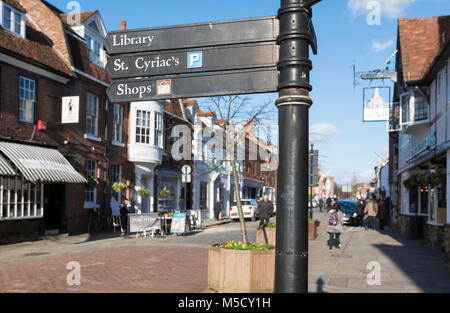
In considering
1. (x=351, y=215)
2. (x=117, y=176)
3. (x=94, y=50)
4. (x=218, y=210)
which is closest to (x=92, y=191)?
(x=117, y=176)

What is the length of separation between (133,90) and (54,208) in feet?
52.7

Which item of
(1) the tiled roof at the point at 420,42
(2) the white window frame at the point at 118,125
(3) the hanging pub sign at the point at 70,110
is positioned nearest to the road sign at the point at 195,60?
(3) the hanging pub sign at the point at 70,110

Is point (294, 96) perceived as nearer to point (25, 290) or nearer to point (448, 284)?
point (25, 290)

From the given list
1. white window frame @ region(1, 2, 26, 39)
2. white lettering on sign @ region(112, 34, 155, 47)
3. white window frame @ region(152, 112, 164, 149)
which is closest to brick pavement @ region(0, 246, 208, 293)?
white lettering on sign @ region(112, 34, 155, 47)

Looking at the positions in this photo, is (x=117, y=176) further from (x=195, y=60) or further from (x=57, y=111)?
(x=195, y=60)

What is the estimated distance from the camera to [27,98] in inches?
631

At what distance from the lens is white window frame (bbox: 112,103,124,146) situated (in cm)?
2212

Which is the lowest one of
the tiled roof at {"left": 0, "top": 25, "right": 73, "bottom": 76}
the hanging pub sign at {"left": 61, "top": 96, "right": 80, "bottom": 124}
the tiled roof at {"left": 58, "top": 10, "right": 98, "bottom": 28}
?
the hanging pub sign at {"left": 61, "top": 96, "right": 80, "bottom": 124}

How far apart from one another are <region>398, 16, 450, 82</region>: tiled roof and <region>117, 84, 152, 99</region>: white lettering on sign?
51.8ft

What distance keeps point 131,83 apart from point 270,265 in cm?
489

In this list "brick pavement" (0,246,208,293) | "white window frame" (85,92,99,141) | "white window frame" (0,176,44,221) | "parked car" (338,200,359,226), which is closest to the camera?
"brick pavement" (0,246,208,293)

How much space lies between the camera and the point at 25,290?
7559 millimetres

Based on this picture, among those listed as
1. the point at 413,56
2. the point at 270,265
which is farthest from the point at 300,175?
the point at 413,56

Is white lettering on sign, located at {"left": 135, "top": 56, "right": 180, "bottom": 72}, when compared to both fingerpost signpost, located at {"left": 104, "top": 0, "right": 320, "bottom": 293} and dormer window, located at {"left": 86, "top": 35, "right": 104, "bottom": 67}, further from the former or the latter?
dormer window, located at {"left": 86, "top": 35, "right": 104, "bottom": 67}
